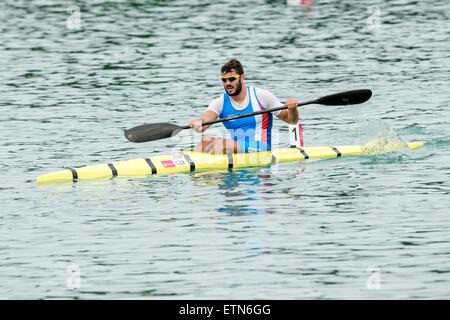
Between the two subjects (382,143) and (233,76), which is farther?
(382,143)

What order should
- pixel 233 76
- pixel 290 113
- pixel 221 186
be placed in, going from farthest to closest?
pixel 290 113 < pixel 233 76 < pixel 221 186

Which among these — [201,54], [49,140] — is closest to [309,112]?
[49,140]

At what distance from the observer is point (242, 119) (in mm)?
14281

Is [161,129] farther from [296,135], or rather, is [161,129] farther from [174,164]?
[296,135]

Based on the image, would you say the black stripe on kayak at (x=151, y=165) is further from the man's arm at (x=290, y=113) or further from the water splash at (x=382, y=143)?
the water splash at (x=382, y=143)

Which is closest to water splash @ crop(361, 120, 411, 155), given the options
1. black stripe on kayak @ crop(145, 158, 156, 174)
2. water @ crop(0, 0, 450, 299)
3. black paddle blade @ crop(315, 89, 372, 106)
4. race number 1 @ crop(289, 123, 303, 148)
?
water @ crop(0, 0, 450, 299)

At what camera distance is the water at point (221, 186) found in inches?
368

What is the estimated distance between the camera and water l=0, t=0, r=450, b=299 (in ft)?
30.7

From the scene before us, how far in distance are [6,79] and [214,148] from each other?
39.7 ft

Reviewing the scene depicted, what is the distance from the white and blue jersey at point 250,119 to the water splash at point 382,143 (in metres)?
1.76

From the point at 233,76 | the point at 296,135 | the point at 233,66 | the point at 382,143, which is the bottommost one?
the point at 382,143

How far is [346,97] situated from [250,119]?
1.66 m

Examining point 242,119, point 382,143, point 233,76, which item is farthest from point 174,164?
point 382,143
